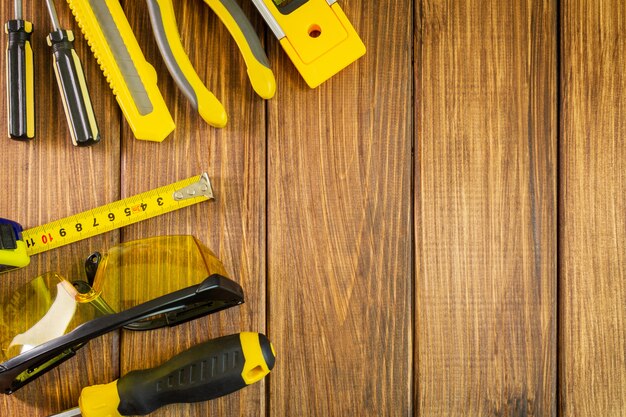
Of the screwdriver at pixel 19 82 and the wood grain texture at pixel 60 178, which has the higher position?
the screwdriver at pixel 19 82

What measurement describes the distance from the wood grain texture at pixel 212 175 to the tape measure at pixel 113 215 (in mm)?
21

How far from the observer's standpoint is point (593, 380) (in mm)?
1137

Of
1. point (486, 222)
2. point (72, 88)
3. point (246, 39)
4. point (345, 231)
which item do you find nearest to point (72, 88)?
point (72, 88)

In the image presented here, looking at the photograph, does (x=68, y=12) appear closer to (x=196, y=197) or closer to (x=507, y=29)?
(x=196, y=197)

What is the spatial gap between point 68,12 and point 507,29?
25.6 inches

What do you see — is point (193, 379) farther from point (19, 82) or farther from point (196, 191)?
point (19, 82)

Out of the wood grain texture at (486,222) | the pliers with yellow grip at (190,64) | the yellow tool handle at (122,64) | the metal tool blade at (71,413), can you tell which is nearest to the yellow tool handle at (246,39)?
the pliers with yellow grip at (190,64)

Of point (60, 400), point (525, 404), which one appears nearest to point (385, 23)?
point (525, 404)

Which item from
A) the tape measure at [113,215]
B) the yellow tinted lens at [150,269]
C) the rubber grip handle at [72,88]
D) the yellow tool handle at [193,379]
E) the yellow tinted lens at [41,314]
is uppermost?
the rubber grip handle at [72,88]

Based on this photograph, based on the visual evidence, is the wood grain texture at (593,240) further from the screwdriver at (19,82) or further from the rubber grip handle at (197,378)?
the screwdriver at (19,82)

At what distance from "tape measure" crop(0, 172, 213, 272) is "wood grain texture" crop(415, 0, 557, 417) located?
0.33m

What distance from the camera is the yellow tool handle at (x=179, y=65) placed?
3.56 feet

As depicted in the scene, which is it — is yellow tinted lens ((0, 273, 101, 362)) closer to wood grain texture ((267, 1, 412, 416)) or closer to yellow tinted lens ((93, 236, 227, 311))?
yellow tinted lens ((93, 236, 227, 311))

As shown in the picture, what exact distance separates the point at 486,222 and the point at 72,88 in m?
0.63
